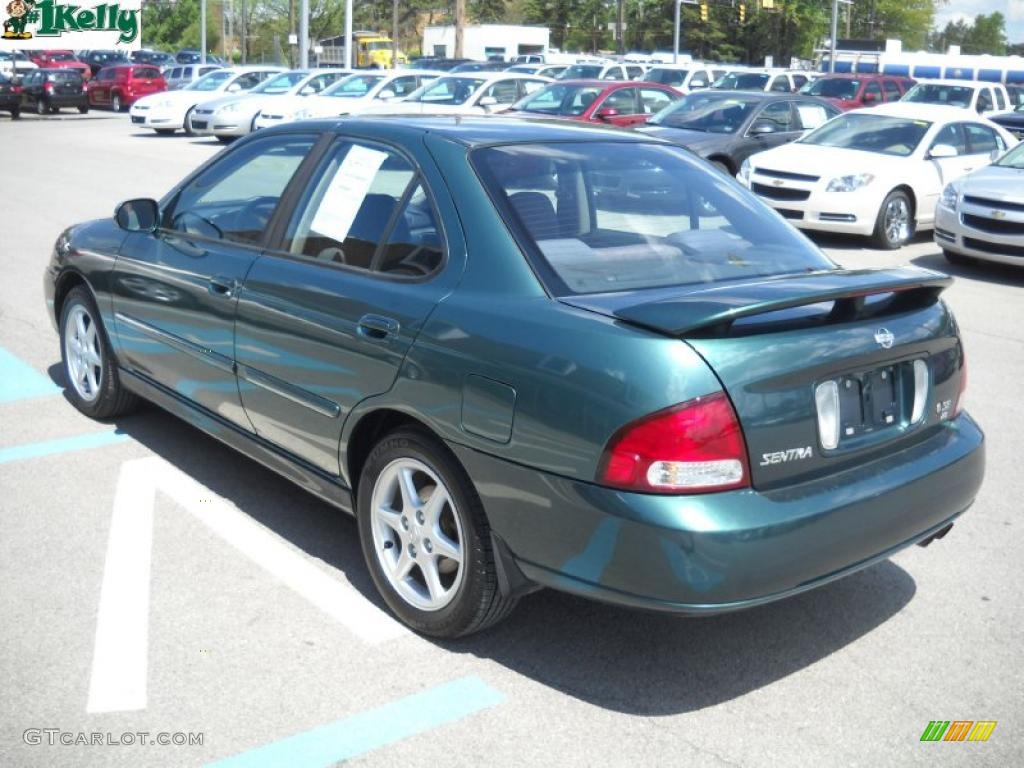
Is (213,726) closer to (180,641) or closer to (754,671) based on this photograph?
(180,641)

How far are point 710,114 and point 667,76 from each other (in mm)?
14236

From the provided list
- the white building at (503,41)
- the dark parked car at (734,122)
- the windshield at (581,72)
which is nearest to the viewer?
the dark parked car at (734,122)

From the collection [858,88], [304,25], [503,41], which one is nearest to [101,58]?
[304,25]

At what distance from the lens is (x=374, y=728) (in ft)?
11.1

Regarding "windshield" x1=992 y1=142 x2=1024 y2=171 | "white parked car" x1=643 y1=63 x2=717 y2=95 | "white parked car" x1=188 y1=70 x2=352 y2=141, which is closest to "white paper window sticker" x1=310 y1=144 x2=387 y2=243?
"windshield" x1=992 y1=142 x2=1024 y2=171

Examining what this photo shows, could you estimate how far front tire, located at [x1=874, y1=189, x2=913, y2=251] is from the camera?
13070 millimetres

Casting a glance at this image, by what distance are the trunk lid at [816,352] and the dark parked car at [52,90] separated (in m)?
38.1

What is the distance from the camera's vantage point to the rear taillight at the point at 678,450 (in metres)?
3.19

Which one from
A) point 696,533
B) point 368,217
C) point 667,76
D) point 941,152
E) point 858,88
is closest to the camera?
point 696,533

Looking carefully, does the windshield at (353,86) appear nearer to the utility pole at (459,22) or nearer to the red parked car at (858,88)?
the red parked car at (858,88)

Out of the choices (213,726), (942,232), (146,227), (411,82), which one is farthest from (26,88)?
(213,726)

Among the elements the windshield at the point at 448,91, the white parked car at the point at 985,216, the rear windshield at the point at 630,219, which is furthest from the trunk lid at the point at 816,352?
the windshield at the point at 448,91

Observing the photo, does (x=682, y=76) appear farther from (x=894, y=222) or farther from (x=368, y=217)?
(x=368, y=217)

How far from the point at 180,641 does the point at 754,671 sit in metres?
1.84
